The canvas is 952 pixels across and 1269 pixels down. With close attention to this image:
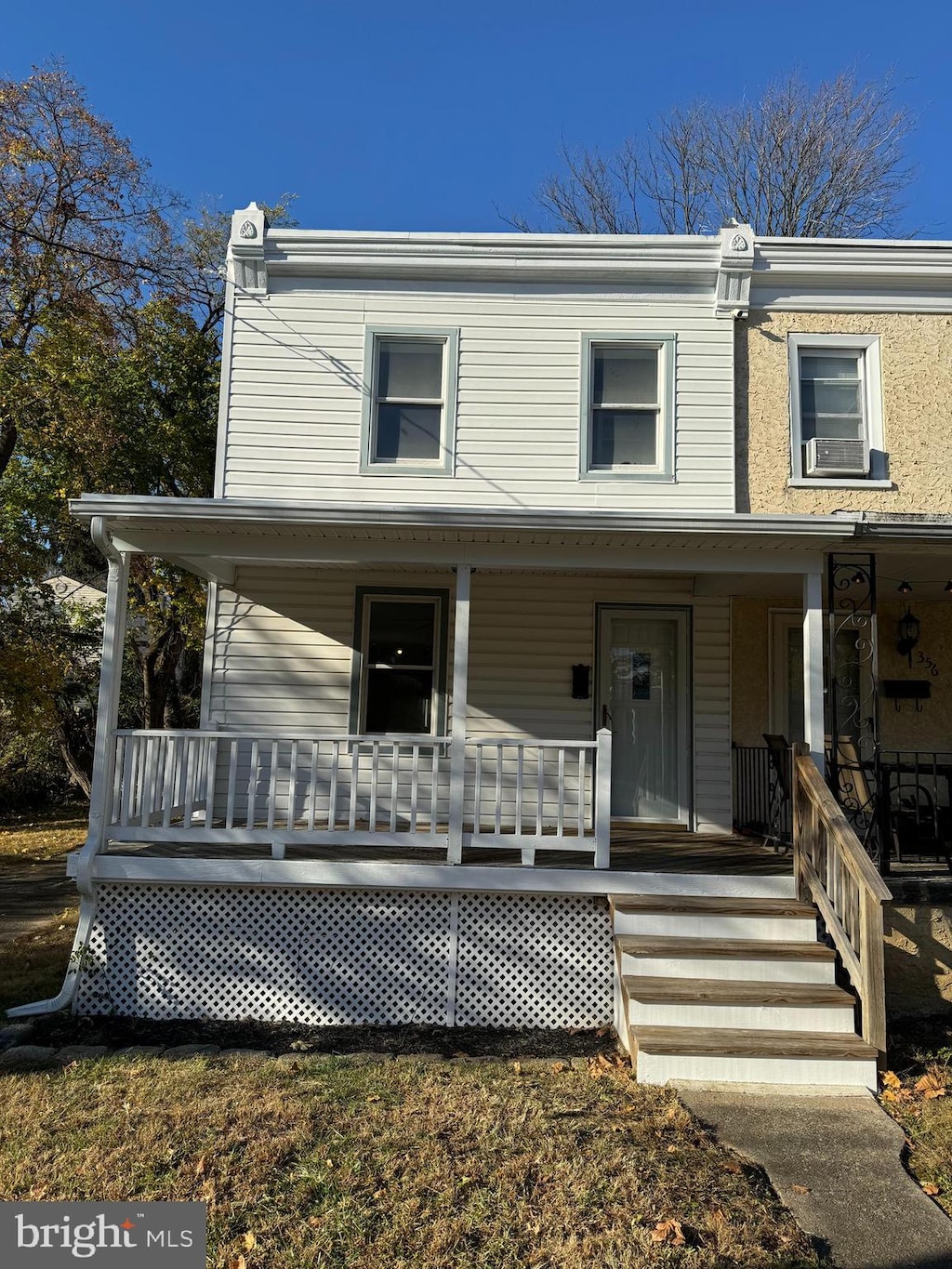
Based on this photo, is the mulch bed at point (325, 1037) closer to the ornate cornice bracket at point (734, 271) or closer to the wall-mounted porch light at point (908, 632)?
the wall-mounted porch light at point (908, 632)

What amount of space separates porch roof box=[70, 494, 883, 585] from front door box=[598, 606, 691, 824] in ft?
6.99

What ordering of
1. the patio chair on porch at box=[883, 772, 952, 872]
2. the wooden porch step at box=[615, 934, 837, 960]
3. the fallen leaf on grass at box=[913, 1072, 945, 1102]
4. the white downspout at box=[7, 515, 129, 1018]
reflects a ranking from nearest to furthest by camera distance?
1. the fallen leaf on grass at box=[913, 1072, 945, 1102]
2. the wooden porch step at box=[615, 934, 837, 960]
3. the white downspout at box=[7, 515, 129, 1018]
4. the patio chair on porch at box=[883, 772, 952, 872]

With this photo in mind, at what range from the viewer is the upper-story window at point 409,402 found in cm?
824

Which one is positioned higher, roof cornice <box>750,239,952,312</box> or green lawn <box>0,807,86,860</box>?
roof cornice <box>750,239,952,312</box>

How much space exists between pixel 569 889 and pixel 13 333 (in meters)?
11.5

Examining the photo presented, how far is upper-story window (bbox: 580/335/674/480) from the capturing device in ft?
26.8

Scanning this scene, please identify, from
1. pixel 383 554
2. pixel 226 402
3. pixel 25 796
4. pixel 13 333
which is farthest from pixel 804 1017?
pixel 25 796

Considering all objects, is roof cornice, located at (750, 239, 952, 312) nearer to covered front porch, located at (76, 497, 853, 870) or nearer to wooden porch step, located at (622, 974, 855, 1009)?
covered front porch, located at (76, 497, 853, 870)

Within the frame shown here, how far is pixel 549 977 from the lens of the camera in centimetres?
601

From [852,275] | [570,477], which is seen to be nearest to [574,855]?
[570,477]

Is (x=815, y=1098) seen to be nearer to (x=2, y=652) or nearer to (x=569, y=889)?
(x=569, y=889)

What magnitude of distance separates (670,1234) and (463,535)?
4387 millimetres

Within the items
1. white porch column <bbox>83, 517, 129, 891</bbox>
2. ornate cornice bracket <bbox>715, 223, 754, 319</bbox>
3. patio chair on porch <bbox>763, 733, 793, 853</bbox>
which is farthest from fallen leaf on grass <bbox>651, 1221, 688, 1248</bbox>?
ornate cornice bracket <bbox>715, 223, 754, 319</bbox>

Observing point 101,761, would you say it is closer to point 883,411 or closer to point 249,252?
point 249,252
